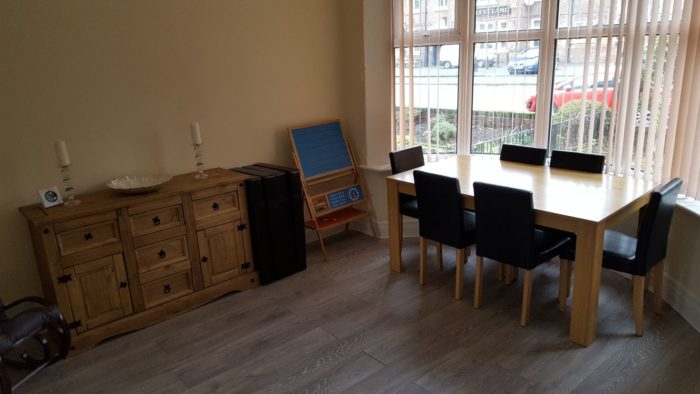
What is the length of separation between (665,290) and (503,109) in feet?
5.98

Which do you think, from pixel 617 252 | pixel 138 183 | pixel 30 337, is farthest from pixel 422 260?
pixel 30 337

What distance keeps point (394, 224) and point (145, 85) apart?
204cm

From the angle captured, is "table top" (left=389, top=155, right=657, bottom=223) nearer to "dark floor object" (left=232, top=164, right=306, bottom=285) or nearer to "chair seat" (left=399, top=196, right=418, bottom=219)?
"chair seat" (left=399, top=196, right=418, bottom=219)

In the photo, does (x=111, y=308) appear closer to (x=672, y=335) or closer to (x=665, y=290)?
(x=672, y=335)

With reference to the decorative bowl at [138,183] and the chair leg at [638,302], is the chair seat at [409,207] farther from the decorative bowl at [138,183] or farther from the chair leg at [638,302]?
the decorative bowl at [138,183]

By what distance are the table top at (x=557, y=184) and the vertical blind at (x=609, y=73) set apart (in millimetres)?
317

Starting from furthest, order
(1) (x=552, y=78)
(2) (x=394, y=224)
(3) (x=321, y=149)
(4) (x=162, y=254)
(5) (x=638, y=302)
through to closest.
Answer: (3) (x=321, y=149) → (1) (x=552, y=78) → (2) (x=394, y=224) → (4) (x=162, y=254) → (5) (x=638, y=302)

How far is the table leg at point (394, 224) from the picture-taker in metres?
3.57

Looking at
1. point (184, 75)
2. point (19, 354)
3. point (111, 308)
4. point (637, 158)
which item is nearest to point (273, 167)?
point (184, 75)

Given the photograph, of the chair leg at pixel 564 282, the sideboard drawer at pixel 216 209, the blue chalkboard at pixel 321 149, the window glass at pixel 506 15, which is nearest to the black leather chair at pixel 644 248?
the chair leg at pixel 564 282

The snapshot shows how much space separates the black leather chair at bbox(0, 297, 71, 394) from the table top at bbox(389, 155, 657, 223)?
230 cm

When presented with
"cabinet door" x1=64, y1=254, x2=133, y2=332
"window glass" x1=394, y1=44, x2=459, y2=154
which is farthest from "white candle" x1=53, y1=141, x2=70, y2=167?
"window glass" x1=394, y1=44, x2=459, y2=154

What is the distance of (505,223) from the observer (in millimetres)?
2799

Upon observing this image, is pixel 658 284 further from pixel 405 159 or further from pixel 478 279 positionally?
pixel 405 159
